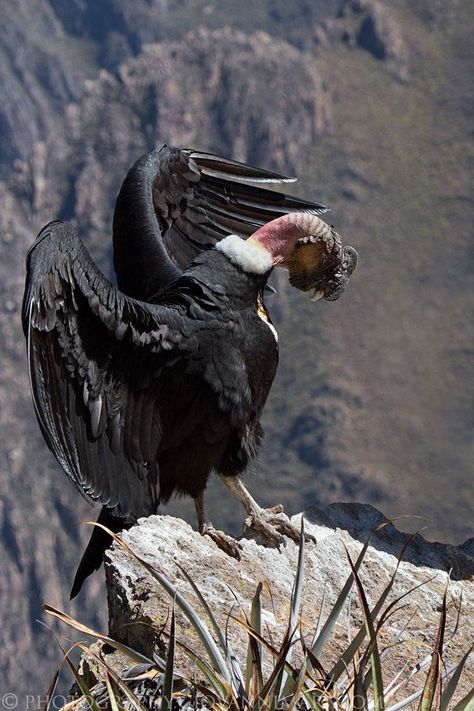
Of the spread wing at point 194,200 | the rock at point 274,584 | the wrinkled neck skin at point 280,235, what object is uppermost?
the spread wing at point 194,200

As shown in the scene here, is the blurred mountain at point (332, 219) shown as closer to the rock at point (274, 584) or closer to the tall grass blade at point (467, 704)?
the rock at point (274, 584)

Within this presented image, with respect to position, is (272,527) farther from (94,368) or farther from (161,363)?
(94,368)

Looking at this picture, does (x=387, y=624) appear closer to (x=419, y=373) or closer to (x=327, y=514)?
(x=327, y=514)

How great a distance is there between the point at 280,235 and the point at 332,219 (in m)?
131

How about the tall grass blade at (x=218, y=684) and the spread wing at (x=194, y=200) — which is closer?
the tall grass blade at (x=218, y=684)

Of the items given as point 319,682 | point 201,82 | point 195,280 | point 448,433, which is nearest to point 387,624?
point 319,682

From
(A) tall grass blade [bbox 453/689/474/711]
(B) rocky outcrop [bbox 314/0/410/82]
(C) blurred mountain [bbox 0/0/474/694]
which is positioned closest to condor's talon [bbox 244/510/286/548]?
(A) tall grass blade [bbox 453/689/474/711]

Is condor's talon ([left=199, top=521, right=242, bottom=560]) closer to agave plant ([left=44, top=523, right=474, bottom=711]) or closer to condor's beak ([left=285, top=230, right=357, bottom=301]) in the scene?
condor's beak ([left=285, top=230, right=357, bottom=301])

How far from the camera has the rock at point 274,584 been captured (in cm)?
634

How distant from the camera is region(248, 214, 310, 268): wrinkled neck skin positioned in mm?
8609

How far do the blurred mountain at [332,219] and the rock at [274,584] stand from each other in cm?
9141

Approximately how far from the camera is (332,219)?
454 ft

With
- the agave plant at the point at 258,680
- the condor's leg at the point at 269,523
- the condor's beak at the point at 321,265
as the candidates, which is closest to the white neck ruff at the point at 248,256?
the condor's beak at the point at 321,265

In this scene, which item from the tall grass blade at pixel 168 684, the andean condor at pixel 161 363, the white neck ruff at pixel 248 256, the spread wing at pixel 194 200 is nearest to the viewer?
the tall grass blade at pixel 168 684
